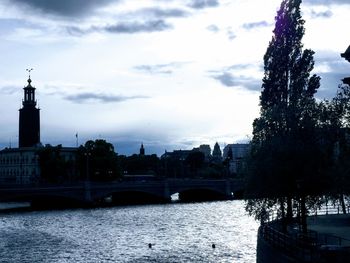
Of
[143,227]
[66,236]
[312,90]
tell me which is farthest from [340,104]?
[143,227]

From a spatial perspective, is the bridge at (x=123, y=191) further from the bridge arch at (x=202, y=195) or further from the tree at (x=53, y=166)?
the tree at (x=53, y=166)

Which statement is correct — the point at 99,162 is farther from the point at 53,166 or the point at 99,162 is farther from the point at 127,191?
the point at 127,191

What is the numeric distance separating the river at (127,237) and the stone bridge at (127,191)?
749 cm

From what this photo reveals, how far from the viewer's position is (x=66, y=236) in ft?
248

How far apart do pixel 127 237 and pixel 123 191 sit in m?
60.5

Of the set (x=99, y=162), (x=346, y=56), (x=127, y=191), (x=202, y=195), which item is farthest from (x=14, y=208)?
(x=346, y=56)

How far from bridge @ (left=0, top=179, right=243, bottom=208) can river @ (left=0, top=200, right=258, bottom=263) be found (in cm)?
754

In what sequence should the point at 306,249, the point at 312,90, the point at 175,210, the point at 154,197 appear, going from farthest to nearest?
the point at 154,197, the point at 175,210, the point at 312,90, the point at 306,249

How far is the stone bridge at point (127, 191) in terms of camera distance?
389ft

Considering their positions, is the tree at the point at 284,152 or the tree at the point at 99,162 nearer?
the tree at the point at 284,152

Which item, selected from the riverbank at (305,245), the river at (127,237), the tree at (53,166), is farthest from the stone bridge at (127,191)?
the riverbank at (305,245)

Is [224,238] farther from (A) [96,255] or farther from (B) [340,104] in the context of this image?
(B) [340,104]

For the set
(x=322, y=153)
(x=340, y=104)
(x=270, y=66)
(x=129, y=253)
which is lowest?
(x=129, y=253)

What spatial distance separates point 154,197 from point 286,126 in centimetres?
11068
